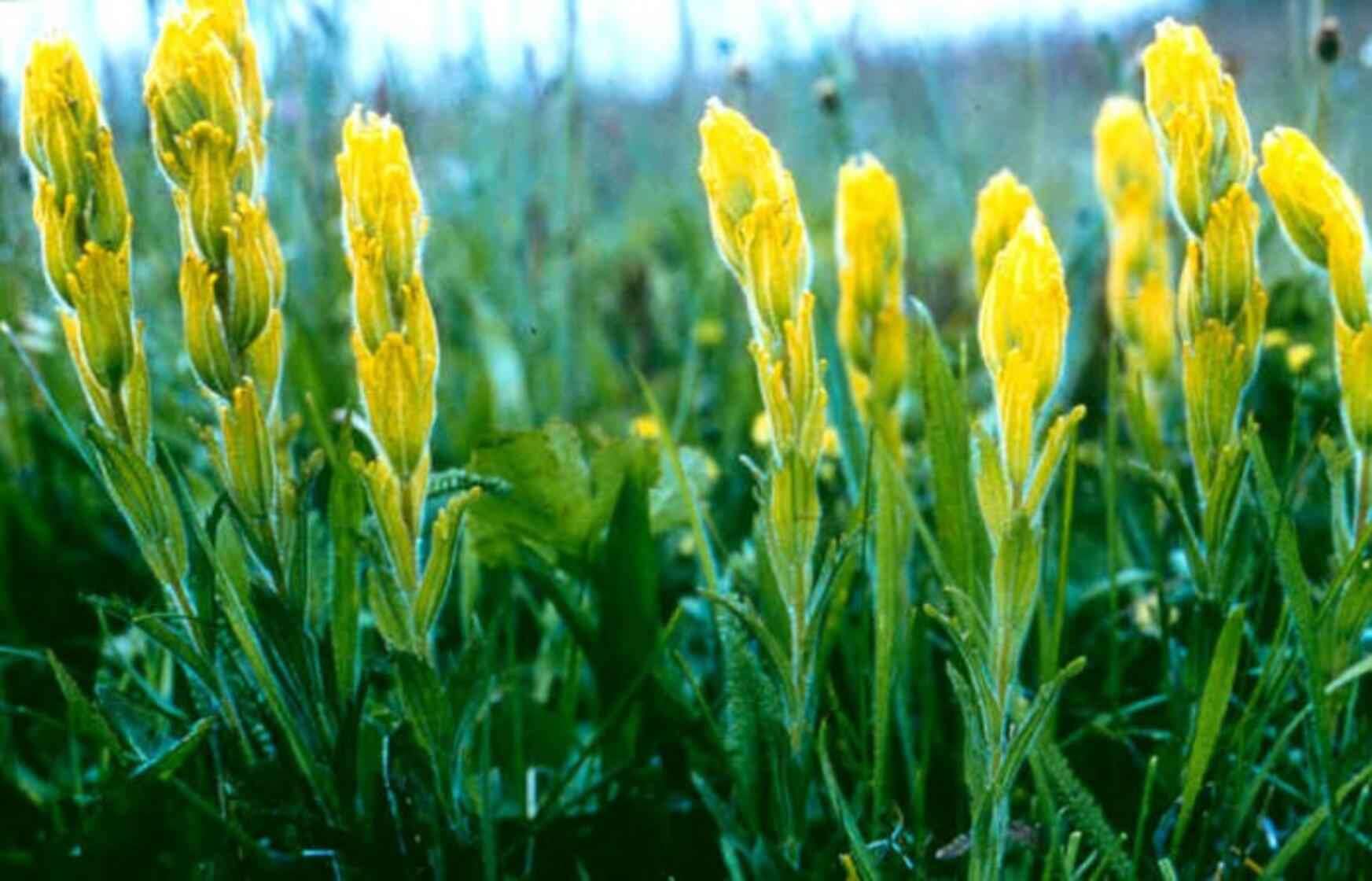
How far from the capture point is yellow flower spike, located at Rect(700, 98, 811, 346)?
1.19 meters

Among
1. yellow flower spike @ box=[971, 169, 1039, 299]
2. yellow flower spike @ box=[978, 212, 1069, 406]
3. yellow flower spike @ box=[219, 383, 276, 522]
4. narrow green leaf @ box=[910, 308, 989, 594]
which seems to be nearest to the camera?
yellow flower spike @ box=[978, 212, 1069, 406]

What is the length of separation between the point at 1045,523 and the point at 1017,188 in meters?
0.66

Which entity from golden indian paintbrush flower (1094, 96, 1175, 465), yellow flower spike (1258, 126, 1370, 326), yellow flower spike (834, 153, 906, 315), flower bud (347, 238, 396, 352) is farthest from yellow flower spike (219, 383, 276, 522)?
golden indian paintbrush flower (1094, 96, 1175, 465)

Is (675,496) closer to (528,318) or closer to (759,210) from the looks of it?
(759,210)

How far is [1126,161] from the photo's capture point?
2131 mm

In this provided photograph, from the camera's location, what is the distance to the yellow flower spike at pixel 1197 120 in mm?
1267

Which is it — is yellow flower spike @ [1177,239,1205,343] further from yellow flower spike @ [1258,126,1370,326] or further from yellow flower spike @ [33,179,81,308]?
yellow flower spike @ [33,179,81,308]

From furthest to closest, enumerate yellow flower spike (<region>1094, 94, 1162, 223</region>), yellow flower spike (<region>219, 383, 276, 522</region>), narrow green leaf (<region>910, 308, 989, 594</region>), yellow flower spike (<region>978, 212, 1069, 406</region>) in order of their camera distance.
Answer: yellow flower spike (<region>1094, 94, 1162, 223</region>), narrow green leaf (<region>910, 308, 989, 594</region>), yellow flower spike (<region>219, 383, 276, 522</region>), yellow flower spike (<region>978, 212, 1069, 406</region>)

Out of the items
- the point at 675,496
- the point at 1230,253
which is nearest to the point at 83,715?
the point at 675,496

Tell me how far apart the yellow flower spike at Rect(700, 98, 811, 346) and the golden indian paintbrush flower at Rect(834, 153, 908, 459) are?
1.46 ft

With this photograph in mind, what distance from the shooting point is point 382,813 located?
134 centimetres

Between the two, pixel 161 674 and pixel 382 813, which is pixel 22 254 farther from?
pixel 382 813

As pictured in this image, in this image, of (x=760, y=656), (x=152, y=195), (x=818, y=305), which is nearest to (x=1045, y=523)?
(x=818, y=305)

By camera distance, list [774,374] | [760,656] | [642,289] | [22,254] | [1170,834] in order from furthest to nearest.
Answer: [642,289] < [22,254] < [760,656] < [1170,834] < [774,374]
